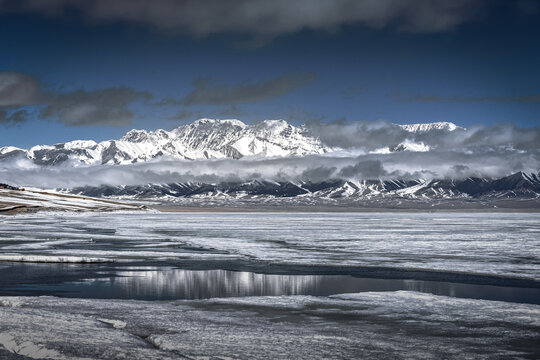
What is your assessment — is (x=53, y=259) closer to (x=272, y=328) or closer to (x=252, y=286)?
(x=252, y=286)

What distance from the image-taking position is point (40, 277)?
28844 millimetres

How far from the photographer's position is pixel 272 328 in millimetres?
17438

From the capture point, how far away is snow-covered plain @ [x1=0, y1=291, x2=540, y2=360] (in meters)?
14.4

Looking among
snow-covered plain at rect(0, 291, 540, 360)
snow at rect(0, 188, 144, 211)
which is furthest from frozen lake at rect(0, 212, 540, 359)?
snow at rect(0, 188, 144, 211)

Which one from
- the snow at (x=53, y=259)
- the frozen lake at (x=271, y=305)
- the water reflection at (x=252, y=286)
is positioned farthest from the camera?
the snow at (x=53, y=259)

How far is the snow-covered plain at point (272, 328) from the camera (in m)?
14.4

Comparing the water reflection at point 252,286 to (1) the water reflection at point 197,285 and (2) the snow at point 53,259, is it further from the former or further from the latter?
(2) the snow at point 53,259

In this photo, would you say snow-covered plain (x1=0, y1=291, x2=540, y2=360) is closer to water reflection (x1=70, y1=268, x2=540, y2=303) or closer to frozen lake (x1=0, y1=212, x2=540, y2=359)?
frozen lake (x1=0, y1=212, x2=540, y2=359)

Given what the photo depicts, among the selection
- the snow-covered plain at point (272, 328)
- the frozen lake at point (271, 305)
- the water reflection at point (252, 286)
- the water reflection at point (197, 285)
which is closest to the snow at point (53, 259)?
the frozen lake at point (271, 305)

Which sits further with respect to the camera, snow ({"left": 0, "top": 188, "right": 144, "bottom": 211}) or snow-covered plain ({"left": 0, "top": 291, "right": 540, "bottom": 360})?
snow ({"left": 0, "top": 188, "right": 144, "bottom": 211})

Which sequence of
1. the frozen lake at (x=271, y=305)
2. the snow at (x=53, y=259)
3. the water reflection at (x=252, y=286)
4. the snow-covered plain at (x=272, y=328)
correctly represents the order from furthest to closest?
the snow at (x=53, y=259) → the water reflection at (x=252, y=286) → the frozen lake at (x=271, y=305) → the snow-covered plain at (x=272, y=328)

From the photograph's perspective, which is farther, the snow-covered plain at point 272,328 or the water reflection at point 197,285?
the water reflection at point 197,285

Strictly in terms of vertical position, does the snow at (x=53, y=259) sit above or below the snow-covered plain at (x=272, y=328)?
above

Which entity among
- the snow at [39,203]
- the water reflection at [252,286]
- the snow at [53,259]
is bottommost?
the water reflection at [252,286]
